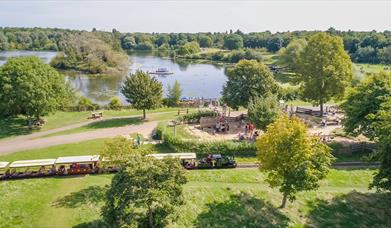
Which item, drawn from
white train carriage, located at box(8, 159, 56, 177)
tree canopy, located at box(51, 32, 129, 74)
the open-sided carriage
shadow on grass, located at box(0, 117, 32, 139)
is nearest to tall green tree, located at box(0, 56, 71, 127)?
shadow on grass, located at box(0, 117, 32, 139)

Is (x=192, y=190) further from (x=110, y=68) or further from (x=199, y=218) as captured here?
(x=110, y=68)

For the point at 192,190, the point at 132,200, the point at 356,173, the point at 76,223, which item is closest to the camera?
the point at 132,200

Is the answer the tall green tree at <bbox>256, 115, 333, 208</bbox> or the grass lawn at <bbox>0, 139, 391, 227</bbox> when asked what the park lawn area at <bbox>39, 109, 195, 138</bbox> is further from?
the tall green tree at <bbox>256, 115, 333, 208</bbox>

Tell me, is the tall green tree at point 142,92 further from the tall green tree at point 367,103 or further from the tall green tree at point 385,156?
the tall green tree at point 385,156

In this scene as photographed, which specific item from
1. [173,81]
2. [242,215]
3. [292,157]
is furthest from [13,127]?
[173,81]

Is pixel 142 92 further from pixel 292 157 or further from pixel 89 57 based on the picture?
pixel 89 57

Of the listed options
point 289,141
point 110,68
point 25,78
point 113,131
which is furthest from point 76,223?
point 110,68

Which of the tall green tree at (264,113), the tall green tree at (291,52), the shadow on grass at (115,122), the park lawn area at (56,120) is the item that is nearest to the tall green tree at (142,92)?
the shadow on grass at (115,122)
